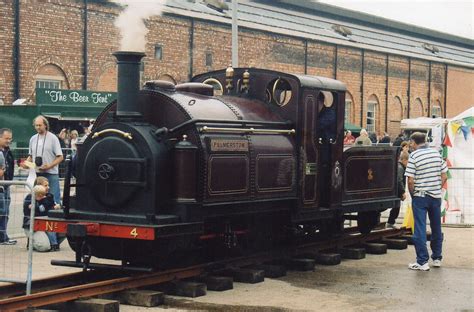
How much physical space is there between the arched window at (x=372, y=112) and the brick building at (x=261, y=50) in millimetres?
83

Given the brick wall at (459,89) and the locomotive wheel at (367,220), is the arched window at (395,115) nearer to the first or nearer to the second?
the brick wall at (459,89)

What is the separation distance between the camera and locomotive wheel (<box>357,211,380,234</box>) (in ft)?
42.8

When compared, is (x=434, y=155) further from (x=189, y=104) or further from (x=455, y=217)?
(x=455, y=217)

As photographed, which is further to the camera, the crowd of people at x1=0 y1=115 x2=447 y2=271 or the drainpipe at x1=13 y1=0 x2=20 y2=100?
the drainpipe at x1=13 y1=0 x2=20 y2=100

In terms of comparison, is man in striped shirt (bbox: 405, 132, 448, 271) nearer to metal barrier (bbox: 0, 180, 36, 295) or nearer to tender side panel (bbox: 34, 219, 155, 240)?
tender side panel (bbox: 34, 219, 155, 240)

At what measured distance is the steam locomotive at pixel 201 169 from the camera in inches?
337

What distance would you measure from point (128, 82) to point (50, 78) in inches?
Answer: 815

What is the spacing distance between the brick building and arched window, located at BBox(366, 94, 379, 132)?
8cm

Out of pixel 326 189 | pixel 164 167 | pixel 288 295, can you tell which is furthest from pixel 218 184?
pixel 326 189

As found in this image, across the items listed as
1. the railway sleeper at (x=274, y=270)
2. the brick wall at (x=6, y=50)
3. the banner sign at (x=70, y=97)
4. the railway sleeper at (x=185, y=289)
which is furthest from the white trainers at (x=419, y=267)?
the brick wall at (x=6, y=50)

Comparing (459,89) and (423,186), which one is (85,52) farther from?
(459,89)

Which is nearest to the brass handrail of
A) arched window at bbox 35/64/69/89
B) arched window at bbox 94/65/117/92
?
arched window at bbox 35/64/69/89

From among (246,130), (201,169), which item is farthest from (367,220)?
(201,169)

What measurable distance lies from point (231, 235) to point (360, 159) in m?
3.02
